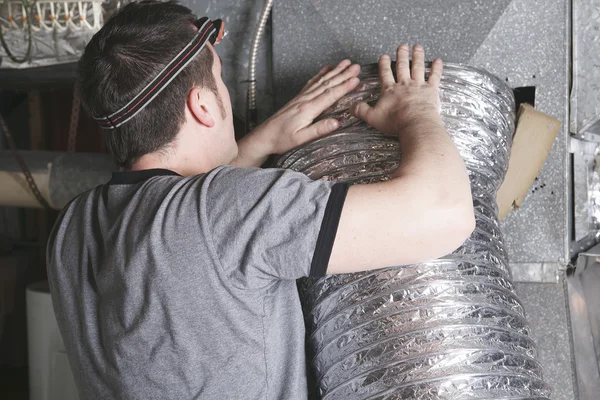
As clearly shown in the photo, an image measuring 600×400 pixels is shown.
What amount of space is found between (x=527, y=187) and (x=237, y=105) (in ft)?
2.35

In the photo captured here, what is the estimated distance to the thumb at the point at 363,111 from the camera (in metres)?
1.13

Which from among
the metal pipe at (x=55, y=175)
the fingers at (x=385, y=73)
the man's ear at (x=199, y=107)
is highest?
the fingers at (x=385, y=73)

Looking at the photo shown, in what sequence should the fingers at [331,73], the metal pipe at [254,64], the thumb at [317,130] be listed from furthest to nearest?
1. the metal pipe at [254,64]
2. the fingers at [331,73]
3. the thumb at [317,130]

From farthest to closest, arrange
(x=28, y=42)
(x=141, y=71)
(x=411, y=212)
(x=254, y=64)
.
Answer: (x=28, y=42) → (x=254, y=64) → (x=141, y=71) → (x=411, y=212)

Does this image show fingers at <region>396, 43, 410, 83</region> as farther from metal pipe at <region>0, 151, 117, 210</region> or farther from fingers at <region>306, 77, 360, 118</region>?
metal pipe at <region>0, 151, 117, 210</region>

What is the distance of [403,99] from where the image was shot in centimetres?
110

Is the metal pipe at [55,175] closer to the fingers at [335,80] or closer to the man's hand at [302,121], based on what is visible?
the man's hand at [302,121]

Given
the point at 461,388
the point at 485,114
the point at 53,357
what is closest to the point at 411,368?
the point at 461,388

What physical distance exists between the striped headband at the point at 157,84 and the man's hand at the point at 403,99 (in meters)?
0.29

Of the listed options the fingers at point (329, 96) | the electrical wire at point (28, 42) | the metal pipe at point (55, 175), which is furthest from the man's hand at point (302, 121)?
the electrical wire at point (28, 42)

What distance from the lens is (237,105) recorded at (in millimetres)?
1685

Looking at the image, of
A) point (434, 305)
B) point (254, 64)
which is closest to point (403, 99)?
point (434, 305)

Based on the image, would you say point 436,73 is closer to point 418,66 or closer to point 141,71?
point 418,66

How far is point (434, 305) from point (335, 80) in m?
0.47
